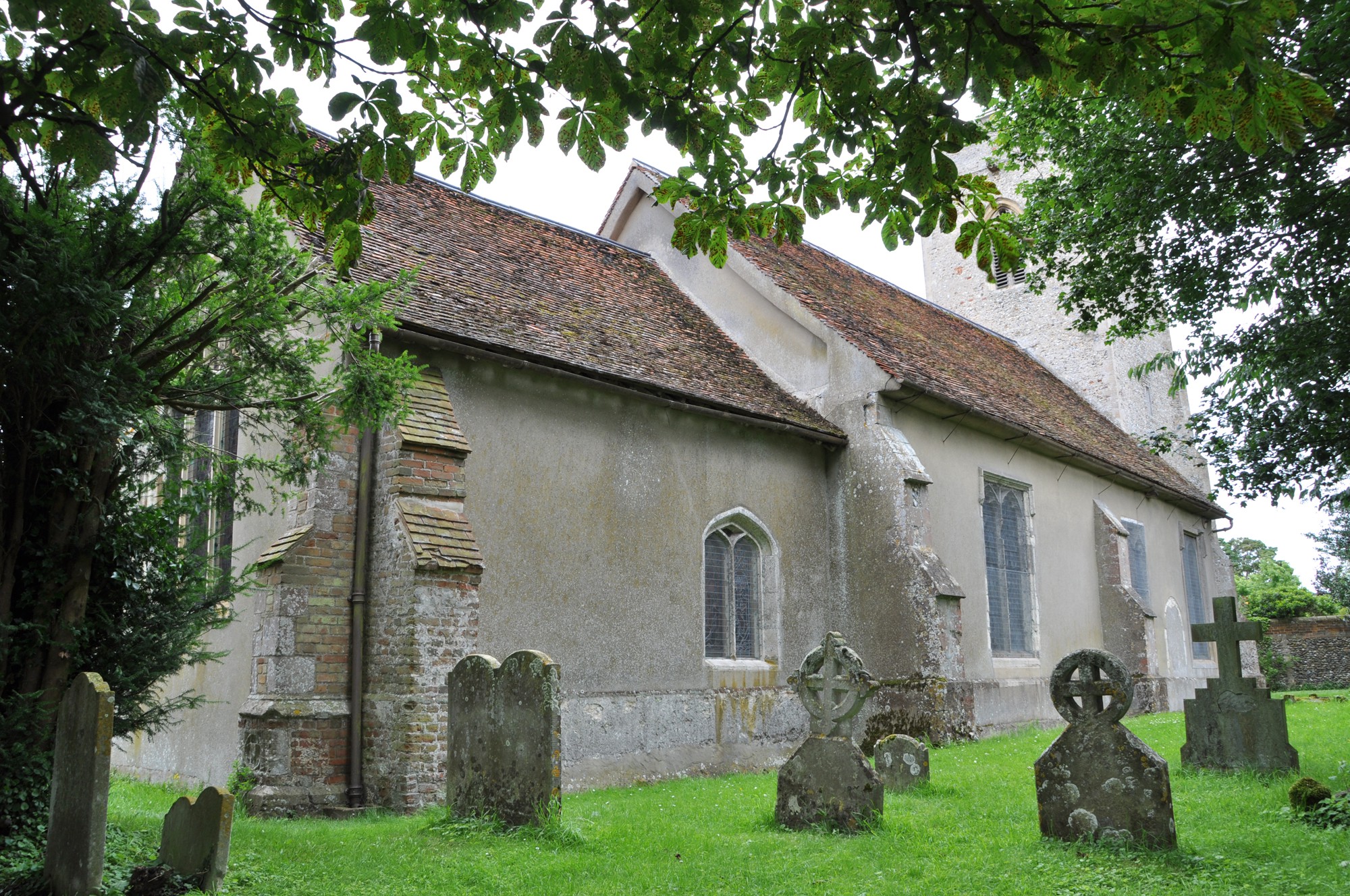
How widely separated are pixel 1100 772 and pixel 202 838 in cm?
565

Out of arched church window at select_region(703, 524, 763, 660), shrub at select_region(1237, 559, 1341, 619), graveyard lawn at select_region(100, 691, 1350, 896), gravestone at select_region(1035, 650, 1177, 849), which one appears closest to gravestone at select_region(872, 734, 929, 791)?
graveyard lawn at select_region(100, 691, 1350, 896)

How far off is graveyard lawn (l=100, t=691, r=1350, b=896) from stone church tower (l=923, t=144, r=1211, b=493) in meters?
15.9

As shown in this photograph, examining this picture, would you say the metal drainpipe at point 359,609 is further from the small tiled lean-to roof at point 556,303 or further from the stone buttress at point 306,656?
the small tiled lean-to roof at point 556,303

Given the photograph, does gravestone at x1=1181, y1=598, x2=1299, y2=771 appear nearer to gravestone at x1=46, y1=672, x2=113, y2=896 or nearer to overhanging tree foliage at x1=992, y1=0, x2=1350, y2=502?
overhanging tree foliage at x1=992, y1=0, x2=1350, y2=502

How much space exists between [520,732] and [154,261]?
426 centimetres

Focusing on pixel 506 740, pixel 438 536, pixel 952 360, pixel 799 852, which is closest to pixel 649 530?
pixel 438 536

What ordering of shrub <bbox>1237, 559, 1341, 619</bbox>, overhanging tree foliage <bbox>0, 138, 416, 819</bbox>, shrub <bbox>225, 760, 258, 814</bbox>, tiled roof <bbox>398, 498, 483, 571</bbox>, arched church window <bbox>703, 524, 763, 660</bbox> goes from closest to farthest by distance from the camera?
overhanging tree foliage <bbox>0, 138, 416, 819</bbox> < shrub <bbox>225, 760, 258, 814</bbox> < tiled roof <bbox>398, 498, 483, 571</bbox> < arched church window <bbox>703, 524, 763, 660</bbox> < shrub <bbox>1237, 559, 1341, 619</bbox>

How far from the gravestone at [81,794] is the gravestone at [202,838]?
526mm

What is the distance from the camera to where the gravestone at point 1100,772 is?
261 inches

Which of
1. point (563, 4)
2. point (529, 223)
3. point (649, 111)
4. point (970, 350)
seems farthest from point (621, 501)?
point (970, 350)

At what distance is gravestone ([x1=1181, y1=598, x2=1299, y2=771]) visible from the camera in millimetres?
9555

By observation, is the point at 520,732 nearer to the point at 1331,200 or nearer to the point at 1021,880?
the point at 1021,880

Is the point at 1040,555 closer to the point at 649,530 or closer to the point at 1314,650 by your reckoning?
the point at 649,530

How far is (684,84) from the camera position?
5.68 m
